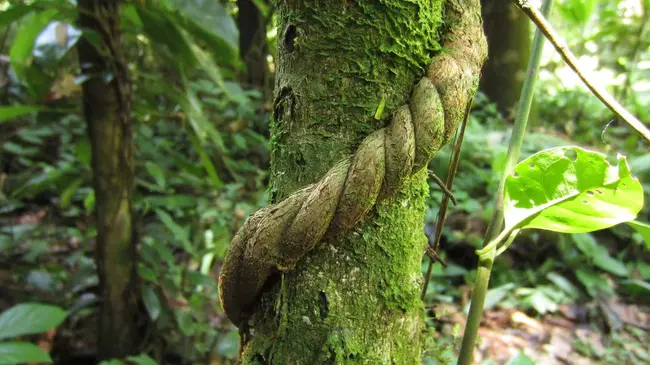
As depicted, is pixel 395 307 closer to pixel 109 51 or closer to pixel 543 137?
pixel 109 51

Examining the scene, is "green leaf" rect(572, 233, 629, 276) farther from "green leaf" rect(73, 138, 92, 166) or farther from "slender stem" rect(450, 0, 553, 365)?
"green leaf" rect(73, 138, 92, 166)

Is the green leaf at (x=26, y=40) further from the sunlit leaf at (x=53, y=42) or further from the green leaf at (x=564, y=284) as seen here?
the green leaf at (x=564, y=284)

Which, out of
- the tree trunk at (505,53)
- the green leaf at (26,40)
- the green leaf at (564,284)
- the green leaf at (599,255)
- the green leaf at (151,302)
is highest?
the tree trunk at (505,53)

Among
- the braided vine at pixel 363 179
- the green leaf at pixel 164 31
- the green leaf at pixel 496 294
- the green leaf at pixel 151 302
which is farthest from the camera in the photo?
the green leaf at pixel 496 294

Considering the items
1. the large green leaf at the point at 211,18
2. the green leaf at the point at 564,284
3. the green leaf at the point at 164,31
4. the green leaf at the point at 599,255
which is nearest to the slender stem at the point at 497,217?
the large green leaf at the point at 211,18

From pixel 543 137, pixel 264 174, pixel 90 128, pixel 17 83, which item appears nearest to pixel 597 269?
pixel 543 137
